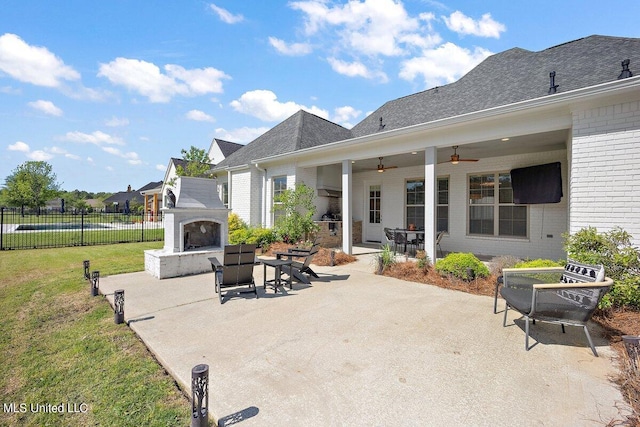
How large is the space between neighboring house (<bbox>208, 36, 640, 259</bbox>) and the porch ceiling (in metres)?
0.05

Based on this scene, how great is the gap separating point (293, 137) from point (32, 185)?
121 feet

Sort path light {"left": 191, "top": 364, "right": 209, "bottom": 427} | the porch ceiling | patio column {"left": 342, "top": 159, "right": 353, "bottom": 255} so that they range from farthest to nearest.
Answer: patio column {"left": 342, "top": 159, "right": 353, "bottom": 255}
the porch ceiling
path light {"left": 191, "top": 364, "right": 209, "bottom": 427}

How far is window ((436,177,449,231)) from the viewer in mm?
10781

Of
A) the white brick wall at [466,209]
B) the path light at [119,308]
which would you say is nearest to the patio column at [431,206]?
the white brick wall at [466,209]

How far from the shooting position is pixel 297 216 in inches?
416

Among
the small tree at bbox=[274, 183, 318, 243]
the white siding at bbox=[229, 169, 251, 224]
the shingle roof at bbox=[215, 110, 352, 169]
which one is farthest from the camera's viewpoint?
the white siding at bbox=[229, 169, 251, 224]

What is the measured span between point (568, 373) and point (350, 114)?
23.6m

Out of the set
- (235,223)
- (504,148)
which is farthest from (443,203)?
(235,223)

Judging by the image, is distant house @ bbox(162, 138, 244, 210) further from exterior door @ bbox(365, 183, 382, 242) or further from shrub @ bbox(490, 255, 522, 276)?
shrub @ bbox(490, 255, 522, 276)

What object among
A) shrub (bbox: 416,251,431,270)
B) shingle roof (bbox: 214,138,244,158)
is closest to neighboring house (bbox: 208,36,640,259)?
shrub (bbox: 416,251,431,270)

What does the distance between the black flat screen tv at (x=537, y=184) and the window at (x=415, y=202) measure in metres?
3.19

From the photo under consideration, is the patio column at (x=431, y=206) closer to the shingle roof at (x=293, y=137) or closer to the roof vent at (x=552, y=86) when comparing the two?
the roof vent at (x=552, y=86)

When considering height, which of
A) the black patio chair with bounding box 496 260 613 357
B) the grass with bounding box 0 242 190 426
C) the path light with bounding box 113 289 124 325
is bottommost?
the grass with bounding box 0 242 190 426

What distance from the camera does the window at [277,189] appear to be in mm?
12133
